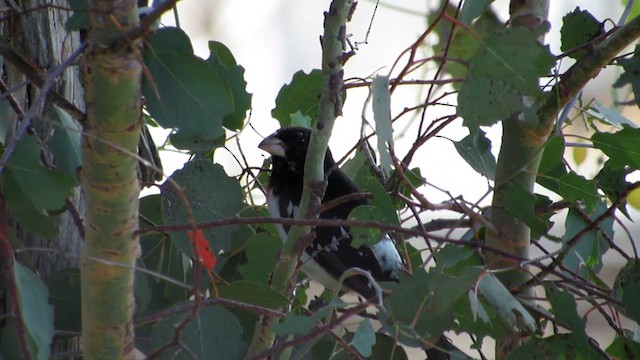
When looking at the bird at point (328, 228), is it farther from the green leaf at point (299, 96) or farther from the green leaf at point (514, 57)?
the green leaf at point (514, 57)

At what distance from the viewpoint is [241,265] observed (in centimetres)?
144

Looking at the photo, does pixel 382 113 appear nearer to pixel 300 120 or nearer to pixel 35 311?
pixel 35 311

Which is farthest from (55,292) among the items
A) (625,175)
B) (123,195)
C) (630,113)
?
(630,113)

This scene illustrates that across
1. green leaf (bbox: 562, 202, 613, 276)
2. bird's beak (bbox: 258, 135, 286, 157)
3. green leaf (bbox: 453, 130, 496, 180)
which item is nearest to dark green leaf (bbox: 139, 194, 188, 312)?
green leaf (bbox: 453, 130, 496, 180)

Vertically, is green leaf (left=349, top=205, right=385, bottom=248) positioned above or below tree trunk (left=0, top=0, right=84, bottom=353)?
below

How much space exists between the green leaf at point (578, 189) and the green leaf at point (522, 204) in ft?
0.26

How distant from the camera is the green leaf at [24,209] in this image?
39.4 inches

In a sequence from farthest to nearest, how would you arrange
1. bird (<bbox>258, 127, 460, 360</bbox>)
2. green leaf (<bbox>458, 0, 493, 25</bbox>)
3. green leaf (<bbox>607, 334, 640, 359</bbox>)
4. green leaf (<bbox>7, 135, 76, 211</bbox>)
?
bird (<bbox>258, 127, 460, 360</bbox>), green leaf (<bbox>607, 334, 640, 359</bbox>), green leaf (<bbox>458, 0, 493, 25</bbox>), green leaf (<bbox>7, 135, 76, 211</bbox>)

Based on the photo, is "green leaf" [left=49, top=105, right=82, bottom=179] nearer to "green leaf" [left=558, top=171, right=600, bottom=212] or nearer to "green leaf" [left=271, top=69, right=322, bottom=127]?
"green leaf" [left=271, top=69, right=322, bottom=127]

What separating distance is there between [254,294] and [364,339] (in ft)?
0.72

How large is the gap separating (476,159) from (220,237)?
0.43 meters

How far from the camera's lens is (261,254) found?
4.42 ft

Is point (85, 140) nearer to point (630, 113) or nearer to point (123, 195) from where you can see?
point (123, 195)

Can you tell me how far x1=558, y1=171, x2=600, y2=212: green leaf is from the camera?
1295 millimetres
